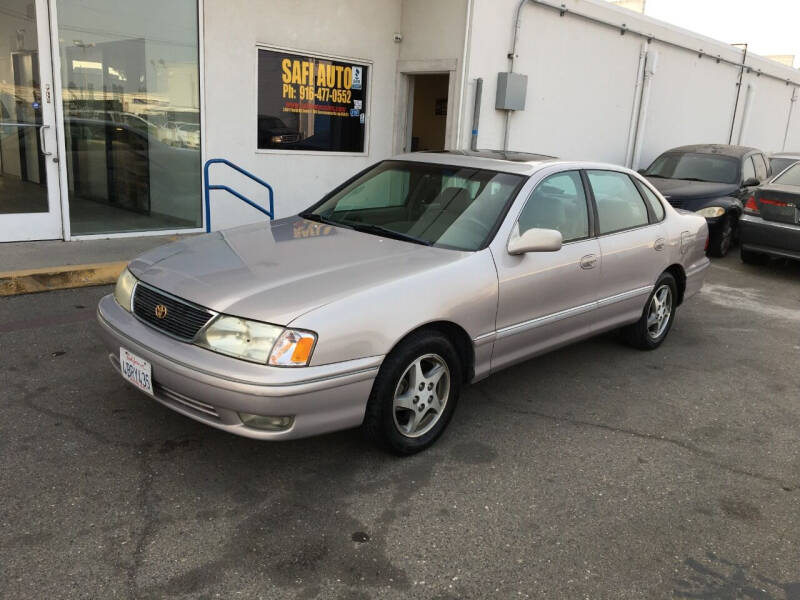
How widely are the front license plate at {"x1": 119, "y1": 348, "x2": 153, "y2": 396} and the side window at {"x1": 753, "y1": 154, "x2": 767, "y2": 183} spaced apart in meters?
10.5

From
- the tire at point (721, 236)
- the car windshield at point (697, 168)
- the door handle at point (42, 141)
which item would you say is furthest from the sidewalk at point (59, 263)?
the car windshield at point (697, 168)

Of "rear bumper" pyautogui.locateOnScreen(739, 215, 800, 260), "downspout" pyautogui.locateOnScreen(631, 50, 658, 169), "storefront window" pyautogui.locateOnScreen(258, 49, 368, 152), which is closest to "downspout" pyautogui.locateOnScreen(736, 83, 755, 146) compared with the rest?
"downspout" pyautogui.locateOnScreen(631, 50, 658, 169)

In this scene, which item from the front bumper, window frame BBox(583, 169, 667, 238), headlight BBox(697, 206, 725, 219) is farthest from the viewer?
headlight BBox(697, 206, 725, 219)

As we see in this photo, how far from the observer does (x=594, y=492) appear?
132 inches

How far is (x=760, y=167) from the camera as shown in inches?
441

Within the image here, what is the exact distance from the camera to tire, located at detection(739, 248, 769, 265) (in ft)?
31.3

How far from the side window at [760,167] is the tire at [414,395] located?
933 centimetres

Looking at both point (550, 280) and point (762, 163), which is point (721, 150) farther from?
point (550, 280)

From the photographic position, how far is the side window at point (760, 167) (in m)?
11.0

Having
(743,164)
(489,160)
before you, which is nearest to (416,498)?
(489,160)

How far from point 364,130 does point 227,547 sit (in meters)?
8.12

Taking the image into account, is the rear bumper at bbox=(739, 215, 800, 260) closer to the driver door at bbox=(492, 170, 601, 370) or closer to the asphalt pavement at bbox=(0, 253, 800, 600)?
the asphalt pavement at bbox=(0, 253, 800, 600)

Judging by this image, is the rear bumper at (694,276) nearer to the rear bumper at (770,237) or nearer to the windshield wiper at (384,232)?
the windshield wiper at (384,232)

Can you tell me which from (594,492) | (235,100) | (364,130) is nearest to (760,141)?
(364,130)
